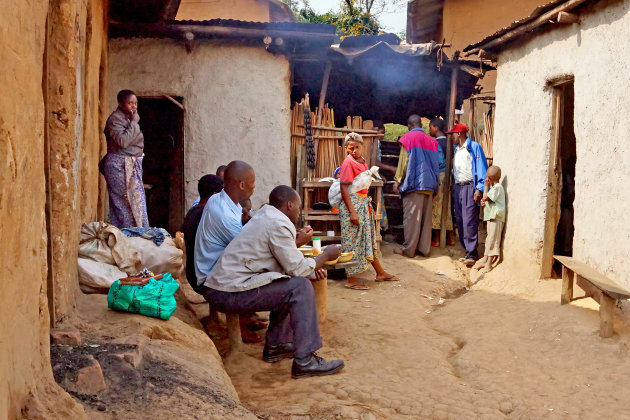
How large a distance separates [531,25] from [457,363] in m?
4.15

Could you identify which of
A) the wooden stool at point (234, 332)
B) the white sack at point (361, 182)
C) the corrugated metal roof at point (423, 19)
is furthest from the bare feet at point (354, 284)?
the corrugated metal roof at point (423, 19)

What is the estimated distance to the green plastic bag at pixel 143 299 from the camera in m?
4.29

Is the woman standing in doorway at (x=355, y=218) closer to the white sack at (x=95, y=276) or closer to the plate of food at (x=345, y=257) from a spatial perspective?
the plate of food at (x=345, y=257)

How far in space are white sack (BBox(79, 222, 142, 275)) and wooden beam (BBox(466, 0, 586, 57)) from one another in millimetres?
4908

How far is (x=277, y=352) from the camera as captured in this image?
15.9ft

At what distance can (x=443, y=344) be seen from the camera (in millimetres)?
5766

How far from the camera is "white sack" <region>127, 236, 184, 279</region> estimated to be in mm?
5410

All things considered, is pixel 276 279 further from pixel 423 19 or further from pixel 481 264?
pixel 423 19

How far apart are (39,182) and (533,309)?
16.7ft

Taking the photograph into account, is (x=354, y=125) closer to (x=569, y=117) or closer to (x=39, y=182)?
(x=569, y=117)

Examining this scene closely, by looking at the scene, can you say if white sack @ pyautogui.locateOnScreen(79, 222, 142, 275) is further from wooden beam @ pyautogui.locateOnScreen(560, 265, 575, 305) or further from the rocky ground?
wooden beam @ pyautogui.locateOnScreen(560, 265, 575, 305)

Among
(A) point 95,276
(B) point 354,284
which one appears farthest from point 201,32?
(A) point 95,276

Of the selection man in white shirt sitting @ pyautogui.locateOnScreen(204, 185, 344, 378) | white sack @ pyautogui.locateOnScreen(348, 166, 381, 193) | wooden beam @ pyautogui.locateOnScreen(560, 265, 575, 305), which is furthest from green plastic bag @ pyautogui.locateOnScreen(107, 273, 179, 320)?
wooden beam @ pyautogui.locateOnScreen(560, 265, 575, 305)

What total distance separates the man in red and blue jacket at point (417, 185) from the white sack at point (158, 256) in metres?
4.83
